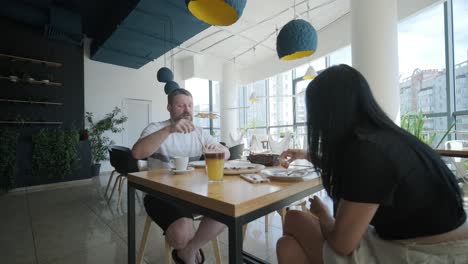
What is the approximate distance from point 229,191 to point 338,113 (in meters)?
0.45

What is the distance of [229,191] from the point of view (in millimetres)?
766

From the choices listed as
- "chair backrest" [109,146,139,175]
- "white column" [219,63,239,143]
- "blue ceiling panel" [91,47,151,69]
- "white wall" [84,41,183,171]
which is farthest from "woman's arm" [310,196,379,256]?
"white column" [219,63,239,143]

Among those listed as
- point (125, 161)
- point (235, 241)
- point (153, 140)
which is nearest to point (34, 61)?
point (125, 161)

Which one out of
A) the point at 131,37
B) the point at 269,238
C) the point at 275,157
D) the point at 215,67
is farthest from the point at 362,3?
the point at 215,67

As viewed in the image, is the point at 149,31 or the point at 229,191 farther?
the point at 149,31

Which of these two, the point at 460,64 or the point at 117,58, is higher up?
the point at 117,58

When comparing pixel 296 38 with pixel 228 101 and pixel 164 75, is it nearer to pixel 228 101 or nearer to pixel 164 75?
pixel 164 75

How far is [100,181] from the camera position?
489cm

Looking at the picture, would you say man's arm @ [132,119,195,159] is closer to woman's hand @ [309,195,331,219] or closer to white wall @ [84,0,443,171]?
woman's hand @ [309,195,331,219]

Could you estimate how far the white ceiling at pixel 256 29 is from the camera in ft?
16.8

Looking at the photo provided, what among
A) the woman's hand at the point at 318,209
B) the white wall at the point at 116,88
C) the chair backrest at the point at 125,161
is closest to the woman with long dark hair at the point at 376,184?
the woman's hand at the point at 318,209

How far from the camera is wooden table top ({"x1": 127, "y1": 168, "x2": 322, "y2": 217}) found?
0.65 metres

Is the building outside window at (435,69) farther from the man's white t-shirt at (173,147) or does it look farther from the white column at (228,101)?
the white column at (228,101)

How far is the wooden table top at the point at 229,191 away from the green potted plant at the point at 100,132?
5252 millimetres
